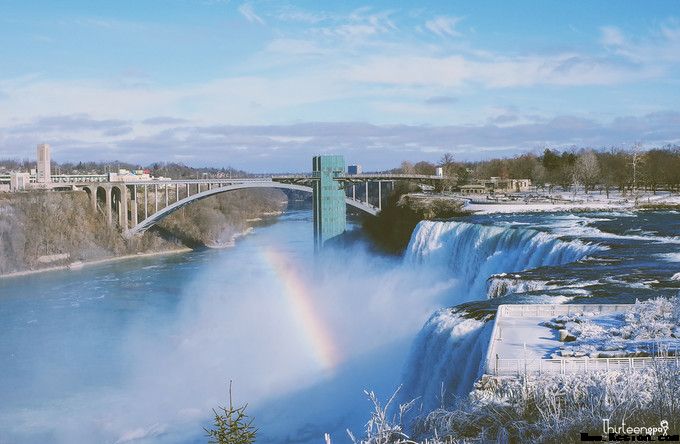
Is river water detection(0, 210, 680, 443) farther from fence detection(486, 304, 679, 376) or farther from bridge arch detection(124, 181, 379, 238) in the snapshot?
bridge arch detection(124, 181, 379, 238)

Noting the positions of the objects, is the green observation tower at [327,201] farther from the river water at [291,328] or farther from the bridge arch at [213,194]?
the river water at [291,328]

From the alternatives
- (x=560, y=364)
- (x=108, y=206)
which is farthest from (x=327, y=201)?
(x=560, y=364)

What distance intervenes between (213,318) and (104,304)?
460 cm

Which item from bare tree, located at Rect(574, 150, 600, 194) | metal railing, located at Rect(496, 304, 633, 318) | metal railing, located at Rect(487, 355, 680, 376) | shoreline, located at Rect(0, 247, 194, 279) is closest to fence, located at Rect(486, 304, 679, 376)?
metal railing, located at Rect(487, 355, 680, 376)

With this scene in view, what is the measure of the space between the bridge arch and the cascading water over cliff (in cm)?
1023

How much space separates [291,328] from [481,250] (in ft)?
17.0

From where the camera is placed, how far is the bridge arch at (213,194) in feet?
108

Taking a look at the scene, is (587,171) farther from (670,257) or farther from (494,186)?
(670,257)

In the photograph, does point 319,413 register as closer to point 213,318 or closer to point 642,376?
point 642,376

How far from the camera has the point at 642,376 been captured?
7254 mm

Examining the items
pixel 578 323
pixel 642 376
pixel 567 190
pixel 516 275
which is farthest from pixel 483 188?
pixel 642 376

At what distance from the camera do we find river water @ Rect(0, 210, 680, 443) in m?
12.0

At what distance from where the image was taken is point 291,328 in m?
19.2

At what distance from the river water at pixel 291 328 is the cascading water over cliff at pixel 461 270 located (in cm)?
4
